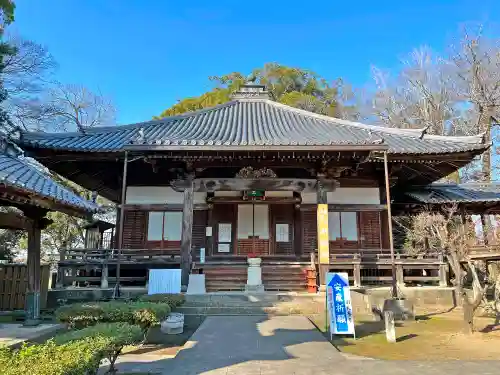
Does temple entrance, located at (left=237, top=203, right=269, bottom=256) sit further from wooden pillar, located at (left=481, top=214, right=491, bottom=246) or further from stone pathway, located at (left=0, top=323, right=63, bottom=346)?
wooden pillar, located at (left=481, top=214, right=491, bottom=246)

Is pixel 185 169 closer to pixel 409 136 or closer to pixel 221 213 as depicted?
pixel 221 213

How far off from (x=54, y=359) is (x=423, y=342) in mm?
7365

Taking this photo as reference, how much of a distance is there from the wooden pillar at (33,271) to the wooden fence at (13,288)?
9.34ft

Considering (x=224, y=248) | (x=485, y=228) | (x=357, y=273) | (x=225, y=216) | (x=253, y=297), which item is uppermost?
(x=225, y=216)

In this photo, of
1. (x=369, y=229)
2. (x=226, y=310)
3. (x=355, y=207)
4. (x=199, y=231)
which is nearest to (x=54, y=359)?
(x=226, y=310)

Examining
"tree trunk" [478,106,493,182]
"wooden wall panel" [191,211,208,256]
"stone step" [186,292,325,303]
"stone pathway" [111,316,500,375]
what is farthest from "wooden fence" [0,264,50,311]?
"tree trunk" [478,106,493,182]

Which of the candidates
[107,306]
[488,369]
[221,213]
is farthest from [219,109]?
[488,369]

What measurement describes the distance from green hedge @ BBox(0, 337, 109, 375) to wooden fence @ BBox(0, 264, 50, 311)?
9077 millimetres

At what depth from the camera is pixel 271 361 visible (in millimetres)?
5797

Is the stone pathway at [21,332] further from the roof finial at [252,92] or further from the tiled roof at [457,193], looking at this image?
the roof finial at [252,92]

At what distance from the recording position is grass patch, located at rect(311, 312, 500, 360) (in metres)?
6.76

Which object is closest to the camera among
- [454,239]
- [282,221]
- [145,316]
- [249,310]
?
[145,316]

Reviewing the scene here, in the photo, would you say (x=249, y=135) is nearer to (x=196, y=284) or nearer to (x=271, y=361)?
(x=196, y=284)

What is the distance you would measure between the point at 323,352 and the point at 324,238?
22.7ft
